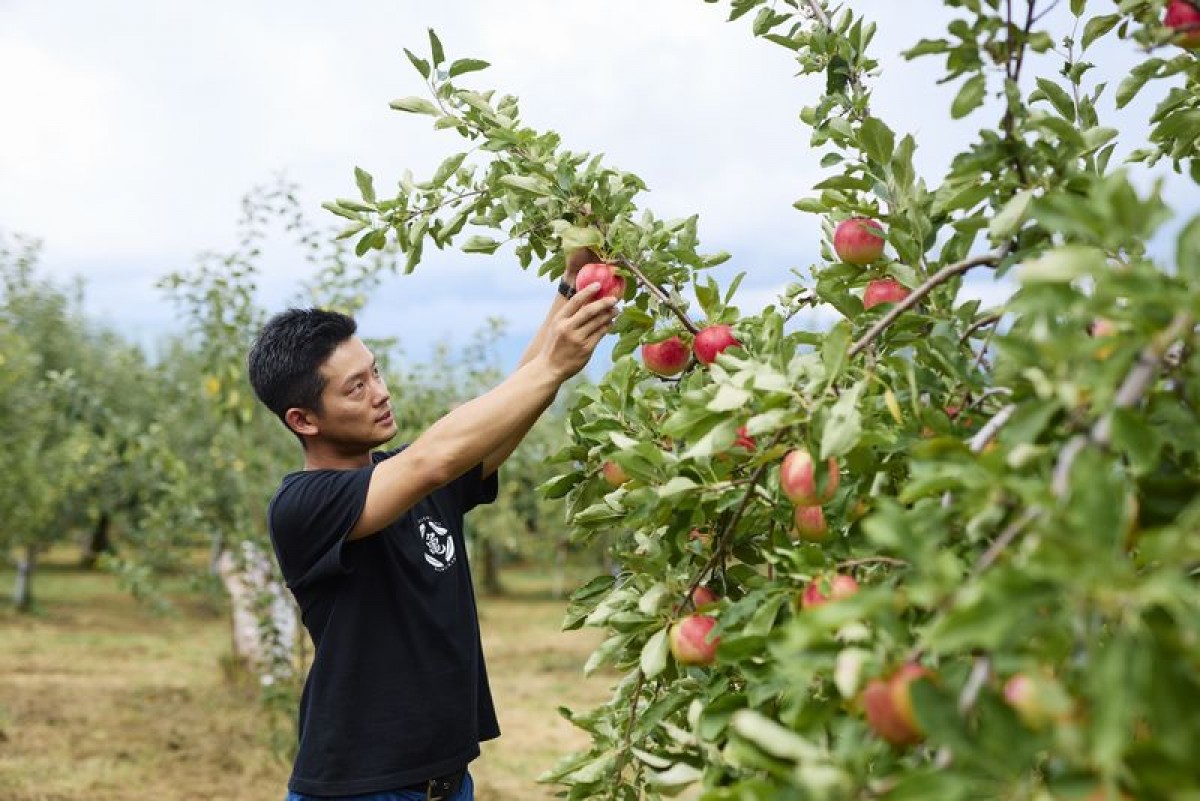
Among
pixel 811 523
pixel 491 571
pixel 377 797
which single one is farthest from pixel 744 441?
pixel 491 571

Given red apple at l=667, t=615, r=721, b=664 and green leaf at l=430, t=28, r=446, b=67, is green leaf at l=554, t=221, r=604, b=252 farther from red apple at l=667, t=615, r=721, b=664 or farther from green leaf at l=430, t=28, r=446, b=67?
red apple at l=667, t=615, r=721, b=664

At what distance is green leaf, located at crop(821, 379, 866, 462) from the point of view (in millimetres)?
1412

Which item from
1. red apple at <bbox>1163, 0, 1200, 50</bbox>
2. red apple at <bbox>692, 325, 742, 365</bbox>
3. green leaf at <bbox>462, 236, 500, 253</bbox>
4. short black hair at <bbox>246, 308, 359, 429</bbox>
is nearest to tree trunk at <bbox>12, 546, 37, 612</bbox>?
short black hair at <bbox>246, 308, 359, 429</bbox>

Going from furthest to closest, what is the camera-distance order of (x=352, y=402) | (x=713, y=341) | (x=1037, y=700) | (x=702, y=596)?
(x=352, y=402), (x=713, y=341), (x=702, y=596), (x=1037, y=700)

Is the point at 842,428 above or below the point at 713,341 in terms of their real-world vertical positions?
below

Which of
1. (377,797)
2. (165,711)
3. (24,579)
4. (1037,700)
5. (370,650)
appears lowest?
(165,711)

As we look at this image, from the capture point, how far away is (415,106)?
2328 millimetres

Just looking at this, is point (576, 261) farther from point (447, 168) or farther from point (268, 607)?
point (268, 607)

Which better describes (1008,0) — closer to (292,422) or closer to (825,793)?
(825,793)

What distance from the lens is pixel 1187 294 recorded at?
3.69 feet

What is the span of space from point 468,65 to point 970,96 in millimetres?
1056

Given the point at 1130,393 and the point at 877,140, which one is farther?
the point at 877,140

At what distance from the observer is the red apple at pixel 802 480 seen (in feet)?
5.04

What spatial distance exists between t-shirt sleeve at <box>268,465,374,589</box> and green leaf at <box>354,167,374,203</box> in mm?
611
